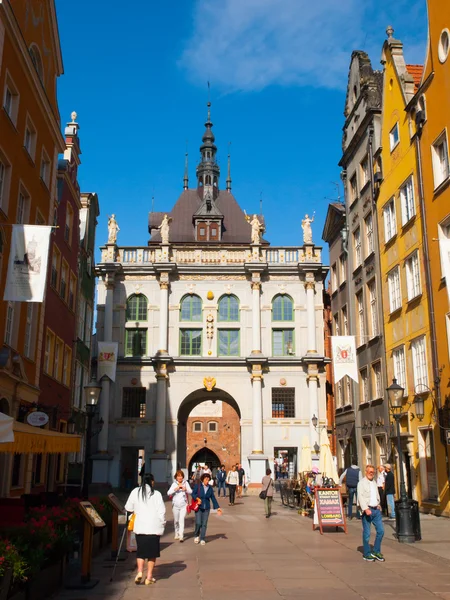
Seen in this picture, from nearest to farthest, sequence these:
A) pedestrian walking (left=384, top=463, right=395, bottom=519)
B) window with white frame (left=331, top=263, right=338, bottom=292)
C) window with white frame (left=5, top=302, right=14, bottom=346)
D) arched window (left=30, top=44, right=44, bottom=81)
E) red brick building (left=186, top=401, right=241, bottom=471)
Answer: window with white frame (left=5, top=302, right=14, bottom=346) → pedestrian walking (left=384, top=463, right=395, bottom=519) → arched window (left=30, top=44, right=44, bottom=81) → window with white frame (left=331, top=263, right=338, bottom=292) → red brick building (left=186, top=401, right=241, bottom=471)

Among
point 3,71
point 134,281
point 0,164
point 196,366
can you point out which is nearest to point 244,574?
point 0,164

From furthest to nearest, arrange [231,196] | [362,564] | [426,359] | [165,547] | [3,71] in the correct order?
[231,196], [426,359], [3,71], [165,547], [362,564]

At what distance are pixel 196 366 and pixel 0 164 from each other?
25348 mm

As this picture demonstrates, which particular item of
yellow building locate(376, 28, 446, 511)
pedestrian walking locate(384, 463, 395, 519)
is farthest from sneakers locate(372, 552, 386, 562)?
yellow building locate(376, 28, 446, 511)

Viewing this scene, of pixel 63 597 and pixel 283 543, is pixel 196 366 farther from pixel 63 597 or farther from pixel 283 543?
pixel 63 597

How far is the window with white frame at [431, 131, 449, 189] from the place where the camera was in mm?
22391

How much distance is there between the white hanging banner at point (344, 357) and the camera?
94.8ft

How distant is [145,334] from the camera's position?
43.7 meters

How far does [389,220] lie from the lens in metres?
28.5

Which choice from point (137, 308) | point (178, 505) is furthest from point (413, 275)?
point (137, 308)

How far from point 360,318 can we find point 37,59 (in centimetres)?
1917

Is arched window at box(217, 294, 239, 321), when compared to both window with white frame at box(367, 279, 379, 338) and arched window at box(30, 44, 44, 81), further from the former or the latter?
arched window at box(30, 44, 44, 81)

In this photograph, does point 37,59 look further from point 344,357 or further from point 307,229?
point 307,229

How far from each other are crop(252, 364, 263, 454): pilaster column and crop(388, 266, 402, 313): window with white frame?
51.4 ft
